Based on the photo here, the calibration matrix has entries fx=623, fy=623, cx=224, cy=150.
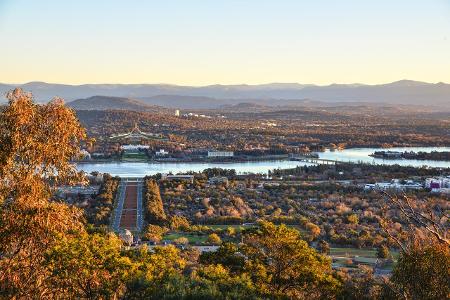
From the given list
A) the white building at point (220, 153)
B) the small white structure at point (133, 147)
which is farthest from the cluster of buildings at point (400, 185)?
the small white structure at point (133, 147)

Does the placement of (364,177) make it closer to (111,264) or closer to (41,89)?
(111,264)

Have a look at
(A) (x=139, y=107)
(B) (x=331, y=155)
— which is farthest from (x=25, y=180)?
(A) (x=139, y=107)

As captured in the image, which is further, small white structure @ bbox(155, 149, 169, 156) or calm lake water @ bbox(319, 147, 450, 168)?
small white structure @ bbox(155, 149, 169, 156)

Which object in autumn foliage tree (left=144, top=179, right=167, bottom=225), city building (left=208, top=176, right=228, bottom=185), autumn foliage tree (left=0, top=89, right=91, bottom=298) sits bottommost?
city building (left=208, top=176, right=228, bottom=185)

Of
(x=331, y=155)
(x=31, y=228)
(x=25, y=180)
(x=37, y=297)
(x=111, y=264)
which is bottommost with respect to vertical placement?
(x=331, y=155)

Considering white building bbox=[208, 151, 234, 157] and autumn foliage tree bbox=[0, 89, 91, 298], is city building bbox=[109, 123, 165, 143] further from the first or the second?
autumn foliage tree bbox=[0, 89, 91, 298]

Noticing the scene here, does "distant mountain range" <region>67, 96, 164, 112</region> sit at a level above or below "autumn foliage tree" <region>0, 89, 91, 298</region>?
below

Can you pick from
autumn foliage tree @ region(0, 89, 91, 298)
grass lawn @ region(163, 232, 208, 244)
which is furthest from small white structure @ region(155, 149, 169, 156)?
autumn foliage tree @ region(0, 89, 91, 298)

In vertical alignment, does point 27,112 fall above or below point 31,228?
above
